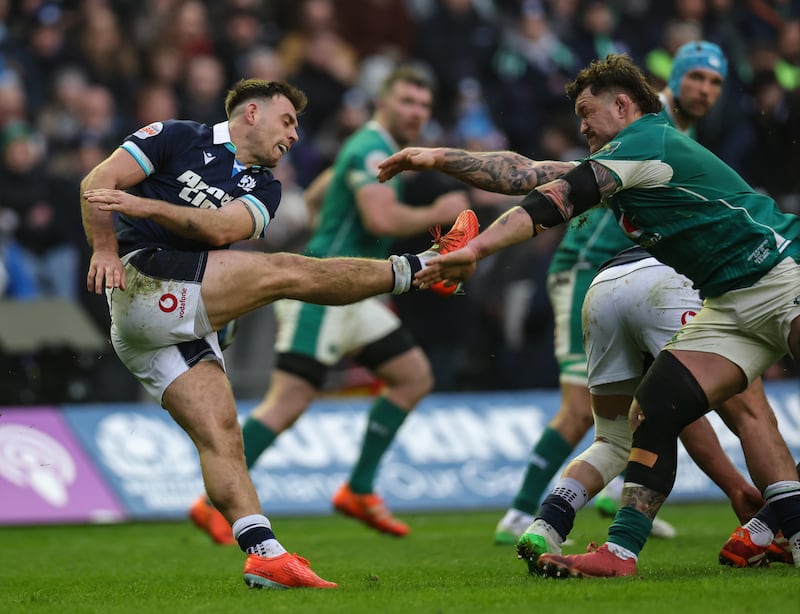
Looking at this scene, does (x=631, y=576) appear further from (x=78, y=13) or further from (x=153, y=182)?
(x=78, y=13)

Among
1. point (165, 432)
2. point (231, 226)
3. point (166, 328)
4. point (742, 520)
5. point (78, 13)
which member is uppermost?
point (78, 13)

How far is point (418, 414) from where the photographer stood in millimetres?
12156

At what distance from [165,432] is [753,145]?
239 inches

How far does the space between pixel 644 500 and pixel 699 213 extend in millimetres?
1325

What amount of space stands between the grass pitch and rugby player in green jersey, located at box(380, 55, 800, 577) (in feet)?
1.26

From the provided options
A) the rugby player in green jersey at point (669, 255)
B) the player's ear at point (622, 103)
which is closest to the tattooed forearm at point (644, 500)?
the rugby player in green jersey at point (669, 255)

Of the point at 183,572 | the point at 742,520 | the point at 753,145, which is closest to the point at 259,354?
the point at 753,145

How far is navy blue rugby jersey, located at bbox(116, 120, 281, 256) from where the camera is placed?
6.22 meters

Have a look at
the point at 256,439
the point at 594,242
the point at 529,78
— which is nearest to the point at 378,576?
the point at 256,439

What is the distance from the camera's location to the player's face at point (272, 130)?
21.2ft

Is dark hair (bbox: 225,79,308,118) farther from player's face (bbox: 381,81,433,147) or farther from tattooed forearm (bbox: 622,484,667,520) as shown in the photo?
player's face (bbox: 381,81,433,147)

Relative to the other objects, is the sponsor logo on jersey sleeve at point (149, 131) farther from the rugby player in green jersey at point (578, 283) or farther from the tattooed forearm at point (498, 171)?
the rugby player in green jersey at point (578, 283)

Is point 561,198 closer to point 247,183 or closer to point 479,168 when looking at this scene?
point 479,168

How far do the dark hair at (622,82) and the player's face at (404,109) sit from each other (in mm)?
3402
